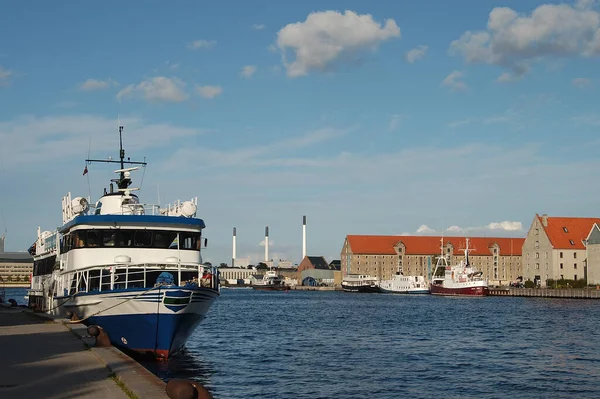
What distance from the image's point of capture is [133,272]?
30078mm

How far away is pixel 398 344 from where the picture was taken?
41.8 meters

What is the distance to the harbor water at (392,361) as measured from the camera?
26391 mm

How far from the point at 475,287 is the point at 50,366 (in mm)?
124107

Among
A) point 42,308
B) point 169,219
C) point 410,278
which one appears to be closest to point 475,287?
point 410,278

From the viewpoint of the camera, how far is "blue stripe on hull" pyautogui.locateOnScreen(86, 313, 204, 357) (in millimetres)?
28000

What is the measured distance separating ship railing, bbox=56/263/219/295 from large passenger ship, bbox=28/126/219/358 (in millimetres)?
39

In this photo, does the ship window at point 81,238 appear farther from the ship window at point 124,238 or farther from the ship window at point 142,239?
the ship window at point 142,239

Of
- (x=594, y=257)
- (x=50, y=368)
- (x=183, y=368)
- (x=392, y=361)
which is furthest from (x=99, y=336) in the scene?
(x=594, y=257)

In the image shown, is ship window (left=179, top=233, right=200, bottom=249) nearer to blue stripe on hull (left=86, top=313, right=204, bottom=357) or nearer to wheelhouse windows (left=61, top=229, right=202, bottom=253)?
wheelhouse windows (left=61, top=229, right=202, bottom=253)

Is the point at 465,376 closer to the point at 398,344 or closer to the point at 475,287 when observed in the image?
the point at 398,344

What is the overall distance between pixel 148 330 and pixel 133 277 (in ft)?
11.4

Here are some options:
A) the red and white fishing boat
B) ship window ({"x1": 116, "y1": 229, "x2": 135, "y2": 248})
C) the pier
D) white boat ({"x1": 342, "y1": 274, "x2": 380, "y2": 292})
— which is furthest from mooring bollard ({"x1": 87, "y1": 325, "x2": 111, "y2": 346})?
white boat ({"x1": 342, "y1": 274, "x2": 380, "y2": 292})

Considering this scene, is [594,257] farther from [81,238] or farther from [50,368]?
[50,368]

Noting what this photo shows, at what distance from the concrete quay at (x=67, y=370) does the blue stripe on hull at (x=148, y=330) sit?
4.49ft
